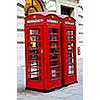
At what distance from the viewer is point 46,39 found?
6461 millimetres

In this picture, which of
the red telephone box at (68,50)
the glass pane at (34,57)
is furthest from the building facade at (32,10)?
the red telephone box at (68,50)

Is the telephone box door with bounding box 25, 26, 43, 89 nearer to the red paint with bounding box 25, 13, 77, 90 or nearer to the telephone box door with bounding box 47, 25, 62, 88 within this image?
the red paint with bounding box 25, 13, 77, 90

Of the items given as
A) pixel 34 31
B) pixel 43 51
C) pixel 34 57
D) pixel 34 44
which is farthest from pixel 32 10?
pixel 43 51

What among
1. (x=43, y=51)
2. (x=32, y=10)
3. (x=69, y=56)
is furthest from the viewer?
(x=32, y=10)

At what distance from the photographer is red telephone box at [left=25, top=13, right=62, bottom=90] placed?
6477mm

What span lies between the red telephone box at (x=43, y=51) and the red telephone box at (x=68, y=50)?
253 mm

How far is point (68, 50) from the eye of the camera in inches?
297

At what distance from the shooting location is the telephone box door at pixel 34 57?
657 cm

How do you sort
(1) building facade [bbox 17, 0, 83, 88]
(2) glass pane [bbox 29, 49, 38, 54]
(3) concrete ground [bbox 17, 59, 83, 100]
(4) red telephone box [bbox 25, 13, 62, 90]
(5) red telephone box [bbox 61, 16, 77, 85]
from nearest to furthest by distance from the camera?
(3) concrete ground [bbox 17, 59, 83, 100], (4) red telephone box [bbox 25, 13, 62, 90], (2) glass pane [bbox 29, 49, 38, 54], (5) red telephone box [bbox 61, 16, 77, 85], (1) building facade [bbox 17, 0, 83, 88]

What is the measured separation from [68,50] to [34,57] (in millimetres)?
1275

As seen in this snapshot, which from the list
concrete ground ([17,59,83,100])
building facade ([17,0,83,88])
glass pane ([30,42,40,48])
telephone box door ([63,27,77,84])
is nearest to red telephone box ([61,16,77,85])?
telephone box door ([63,27,77,84])

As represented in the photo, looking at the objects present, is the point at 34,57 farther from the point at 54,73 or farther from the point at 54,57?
the point at 54,73
